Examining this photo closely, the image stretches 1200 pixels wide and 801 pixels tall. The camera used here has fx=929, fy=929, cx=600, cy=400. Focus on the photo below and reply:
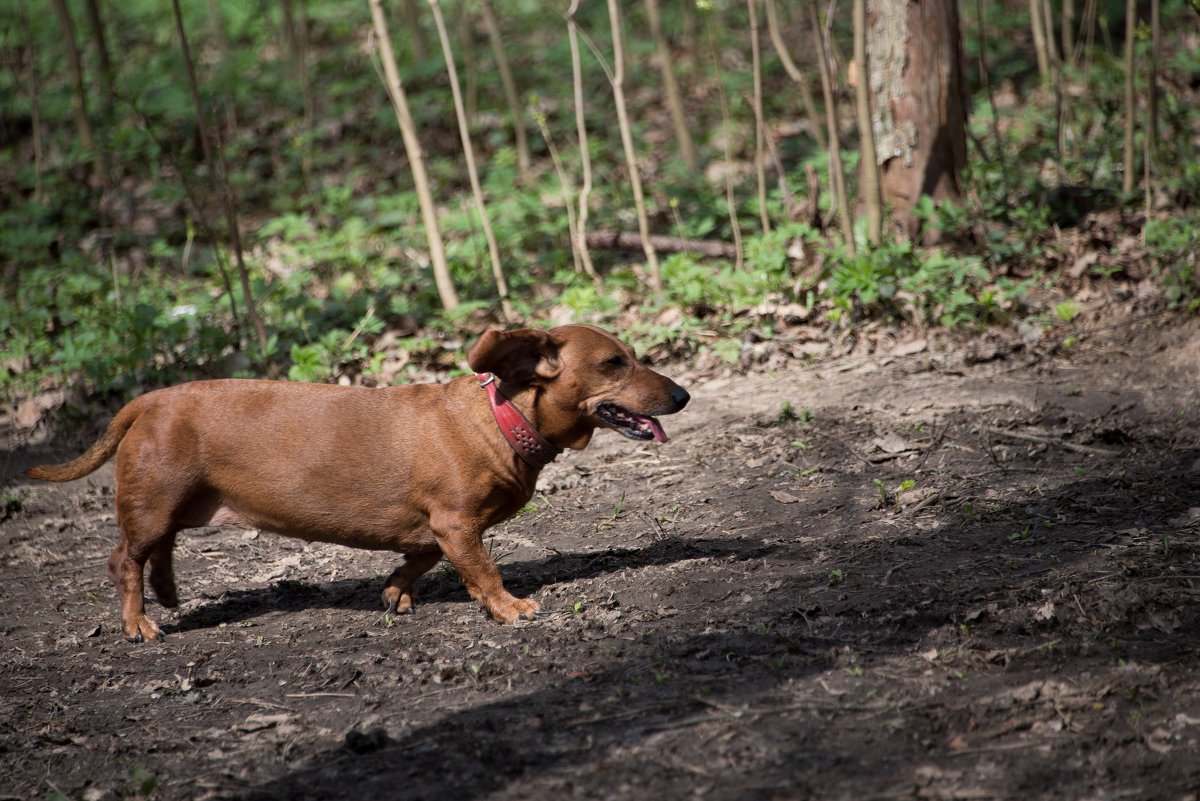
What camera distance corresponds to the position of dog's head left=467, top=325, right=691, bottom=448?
3.88m

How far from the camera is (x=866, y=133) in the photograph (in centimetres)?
699

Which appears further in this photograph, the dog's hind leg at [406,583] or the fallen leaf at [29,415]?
the fallen leaf at [29,415]

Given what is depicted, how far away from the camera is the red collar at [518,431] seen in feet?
12.8

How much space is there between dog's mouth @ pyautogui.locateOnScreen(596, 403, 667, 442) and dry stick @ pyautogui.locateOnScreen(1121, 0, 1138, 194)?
5344mm

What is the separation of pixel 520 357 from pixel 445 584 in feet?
4.76

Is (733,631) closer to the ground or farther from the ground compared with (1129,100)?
closer to the ground

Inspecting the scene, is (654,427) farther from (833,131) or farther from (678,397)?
(833,131)

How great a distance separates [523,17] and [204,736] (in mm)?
17200

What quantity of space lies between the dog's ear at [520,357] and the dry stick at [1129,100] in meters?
5.59

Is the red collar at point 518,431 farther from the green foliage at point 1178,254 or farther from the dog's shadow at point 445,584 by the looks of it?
the green foliage at point 1178,254

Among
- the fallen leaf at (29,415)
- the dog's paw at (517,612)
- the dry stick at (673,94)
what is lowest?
the dog's paw at (517,612)

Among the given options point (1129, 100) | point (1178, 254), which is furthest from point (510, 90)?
point (1178, 254)

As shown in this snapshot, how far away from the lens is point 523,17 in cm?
1817

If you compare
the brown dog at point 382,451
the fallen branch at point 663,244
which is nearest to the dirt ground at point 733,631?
the brown dog at point 382,451
